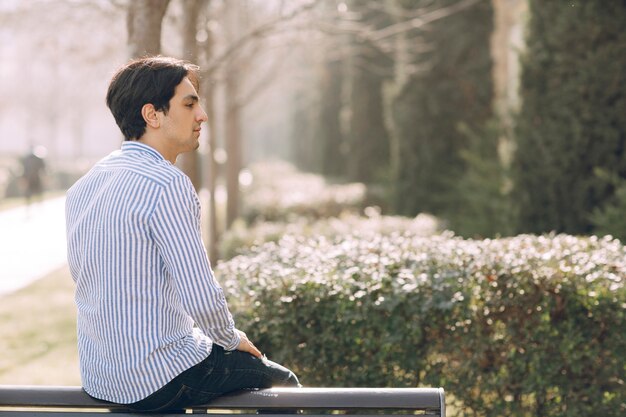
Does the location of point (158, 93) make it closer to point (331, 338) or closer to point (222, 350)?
point (222, 350)

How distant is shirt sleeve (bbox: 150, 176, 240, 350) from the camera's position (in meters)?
2.72

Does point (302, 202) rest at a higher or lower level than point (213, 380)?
lower

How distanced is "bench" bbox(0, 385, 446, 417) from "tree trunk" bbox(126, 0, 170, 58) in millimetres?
3551

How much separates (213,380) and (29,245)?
16.1 m

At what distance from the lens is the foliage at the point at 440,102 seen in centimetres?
1298

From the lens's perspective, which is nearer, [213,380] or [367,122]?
[213,380]

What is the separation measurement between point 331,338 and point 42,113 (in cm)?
6615

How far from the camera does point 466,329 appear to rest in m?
4.48

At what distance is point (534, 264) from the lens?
14.9 feet

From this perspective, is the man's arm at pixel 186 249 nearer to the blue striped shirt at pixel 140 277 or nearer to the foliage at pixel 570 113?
the blue striped shirt at pixel 140 277

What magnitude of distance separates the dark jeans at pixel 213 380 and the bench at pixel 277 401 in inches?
1.5

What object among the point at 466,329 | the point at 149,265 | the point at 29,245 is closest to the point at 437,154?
the point at 466,329

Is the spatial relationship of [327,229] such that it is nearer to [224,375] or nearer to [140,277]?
[224,375]

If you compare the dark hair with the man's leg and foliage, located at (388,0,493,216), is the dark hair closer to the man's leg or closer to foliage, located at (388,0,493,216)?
the man's leg
